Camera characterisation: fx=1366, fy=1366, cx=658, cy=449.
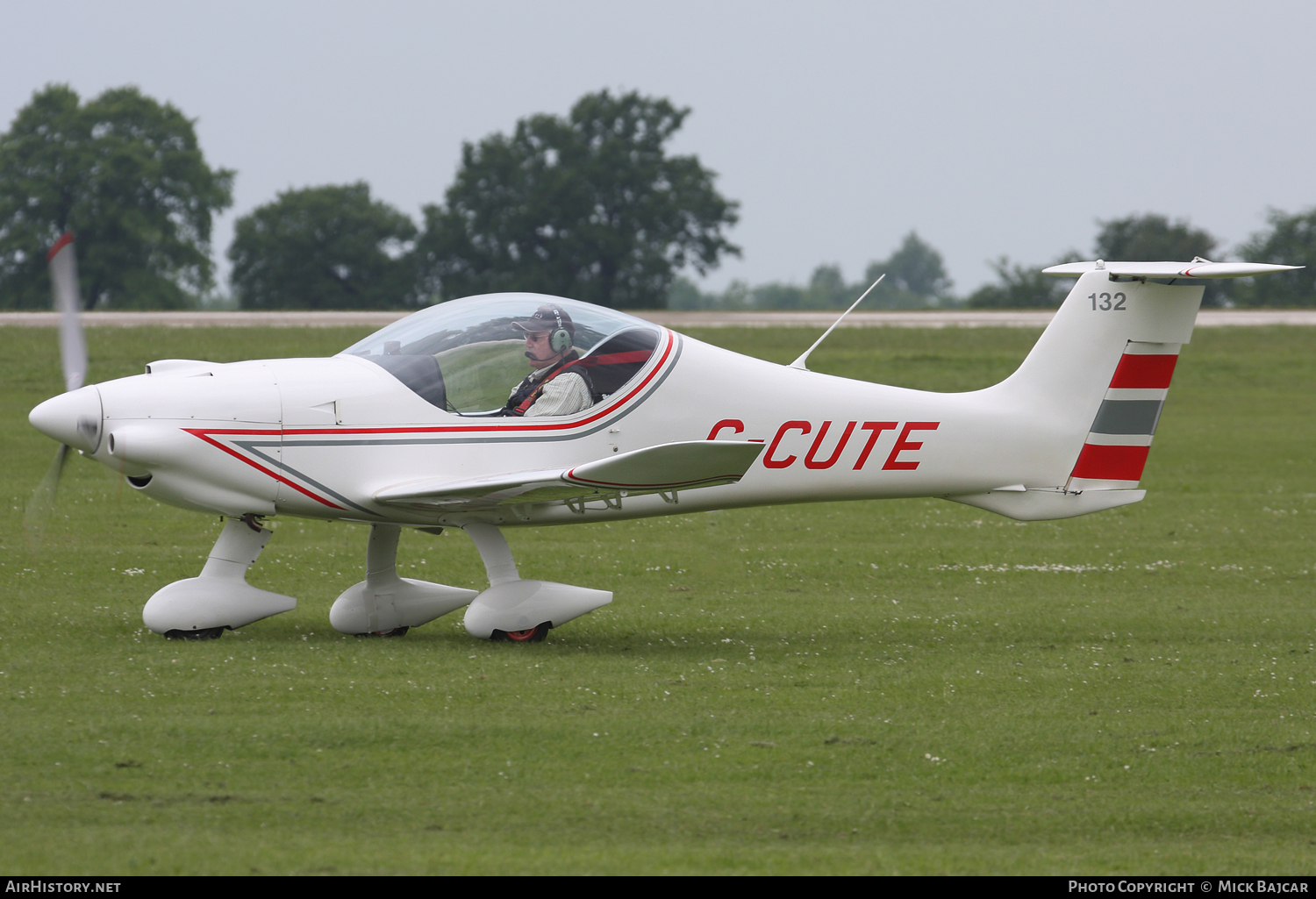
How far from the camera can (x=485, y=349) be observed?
9148mm

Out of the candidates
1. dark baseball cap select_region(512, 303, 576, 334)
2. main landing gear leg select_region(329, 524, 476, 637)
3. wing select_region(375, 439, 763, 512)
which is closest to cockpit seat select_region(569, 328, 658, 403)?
dark baseball cap select_region(512, 303, 576, 334)

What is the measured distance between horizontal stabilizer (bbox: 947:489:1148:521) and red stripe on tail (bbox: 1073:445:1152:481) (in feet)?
0.44

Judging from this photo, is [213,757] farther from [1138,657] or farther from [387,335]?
[1138,657]

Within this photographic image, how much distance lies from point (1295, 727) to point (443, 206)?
6230 centimetres

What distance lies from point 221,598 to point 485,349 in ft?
7.76

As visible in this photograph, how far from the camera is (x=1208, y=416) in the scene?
28.6m

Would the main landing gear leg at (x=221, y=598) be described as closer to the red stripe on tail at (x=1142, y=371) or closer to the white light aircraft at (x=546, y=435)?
the white light aircraft at (x=546, y=435)

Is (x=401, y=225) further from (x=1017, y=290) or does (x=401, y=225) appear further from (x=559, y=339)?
(x=559, y=339)

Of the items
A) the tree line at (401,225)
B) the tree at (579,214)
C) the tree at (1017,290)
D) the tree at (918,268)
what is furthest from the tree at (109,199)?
the tree at (918,268)

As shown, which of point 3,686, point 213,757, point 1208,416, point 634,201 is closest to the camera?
point 213,757

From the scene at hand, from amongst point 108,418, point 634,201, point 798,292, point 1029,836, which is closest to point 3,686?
point 108,418

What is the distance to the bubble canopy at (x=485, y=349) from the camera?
9117 millimetres

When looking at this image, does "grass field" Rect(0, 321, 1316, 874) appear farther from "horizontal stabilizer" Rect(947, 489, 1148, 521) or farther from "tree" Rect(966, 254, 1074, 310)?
"tree" Rect(966, 254, 1074, 310)

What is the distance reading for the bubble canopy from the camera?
912 cm
